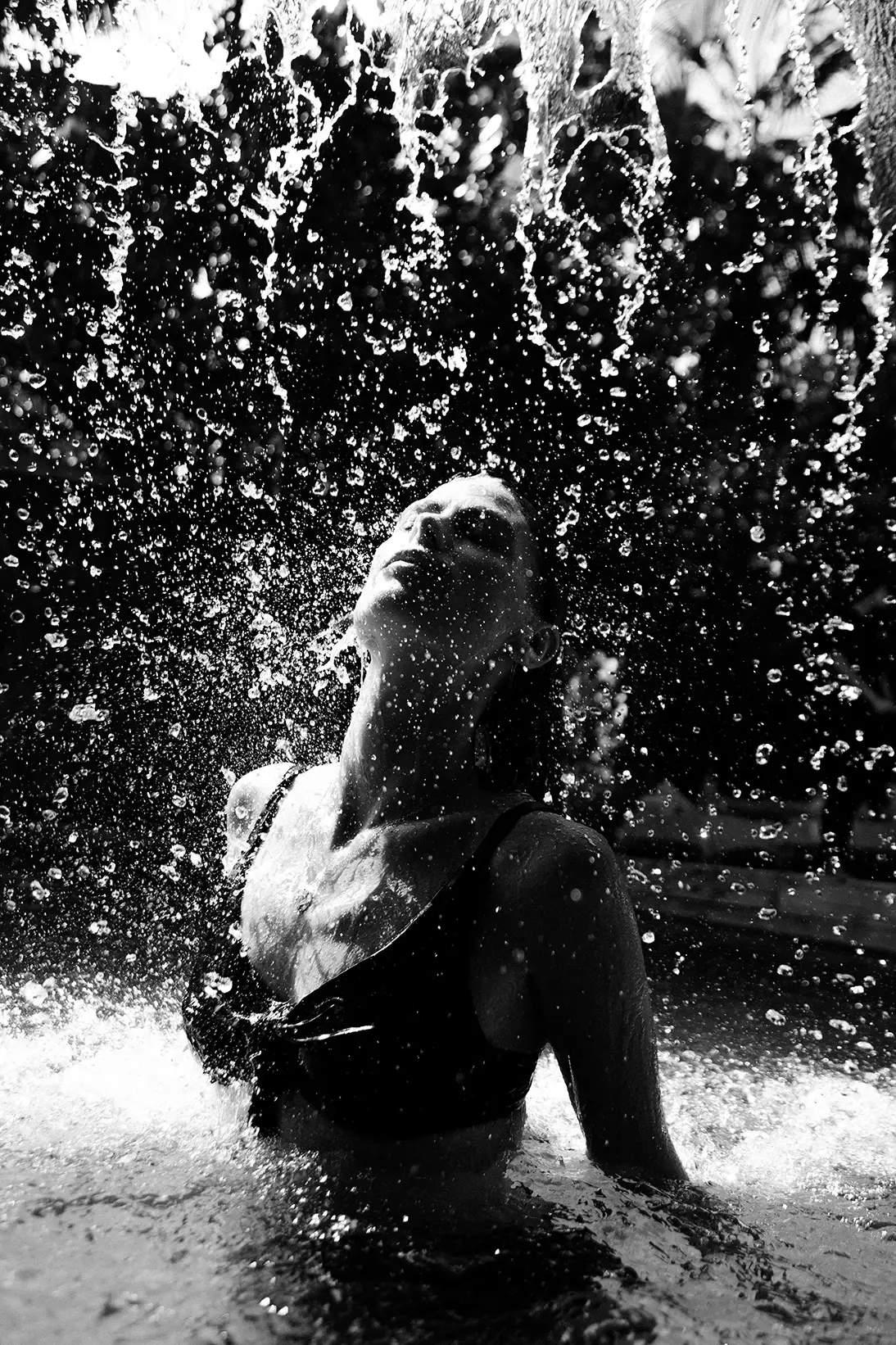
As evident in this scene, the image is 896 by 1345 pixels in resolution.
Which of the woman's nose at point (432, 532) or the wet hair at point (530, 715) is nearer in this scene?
the woman's nose at point (432, 532)

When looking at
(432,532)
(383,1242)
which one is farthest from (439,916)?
(432,532)

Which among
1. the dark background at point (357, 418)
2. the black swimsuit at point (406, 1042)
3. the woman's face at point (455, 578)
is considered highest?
the dark background at point (357, 418)

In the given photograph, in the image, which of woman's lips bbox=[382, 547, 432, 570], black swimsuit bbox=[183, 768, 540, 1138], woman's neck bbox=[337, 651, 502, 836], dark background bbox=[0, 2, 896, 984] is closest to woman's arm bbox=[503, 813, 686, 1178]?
black swimsuit bbox=[183, 768, 540, 1138]

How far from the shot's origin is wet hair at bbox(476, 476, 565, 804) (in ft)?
7.36

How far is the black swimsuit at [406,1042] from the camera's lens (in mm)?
1717

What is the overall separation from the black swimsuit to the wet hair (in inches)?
15.0

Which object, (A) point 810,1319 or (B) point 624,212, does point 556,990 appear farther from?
(B) point 624,212

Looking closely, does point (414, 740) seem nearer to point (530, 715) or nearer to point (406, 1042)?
point (530, 715)

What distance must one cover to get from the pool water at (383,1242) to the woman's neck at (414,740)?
26.6 inches

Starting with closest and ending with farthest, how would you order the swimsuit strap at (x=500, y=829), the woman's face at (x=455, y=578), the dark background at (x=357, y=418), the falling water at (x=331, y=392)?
the swimsuit strap at (x=500, y=829), the woman's face at (x=455, y=578), the falling water at (x=331, y=392), the dark background at (x=357, y=418)

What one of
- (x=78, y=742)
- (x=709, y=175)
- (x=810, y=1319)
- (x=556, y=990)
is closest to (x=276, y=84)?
(x=709, y=175)

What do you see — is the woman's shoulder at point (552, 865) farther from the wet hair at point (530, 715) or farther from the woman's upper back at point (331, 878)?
the wet hair at point (530, 715)

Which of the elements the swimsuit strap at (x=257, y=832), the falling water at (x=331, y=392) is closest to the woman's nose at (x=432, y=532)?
the swimsuit strap at (x=257, y=832)

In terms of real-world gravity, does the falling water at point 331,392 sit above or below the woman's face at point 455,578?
above
